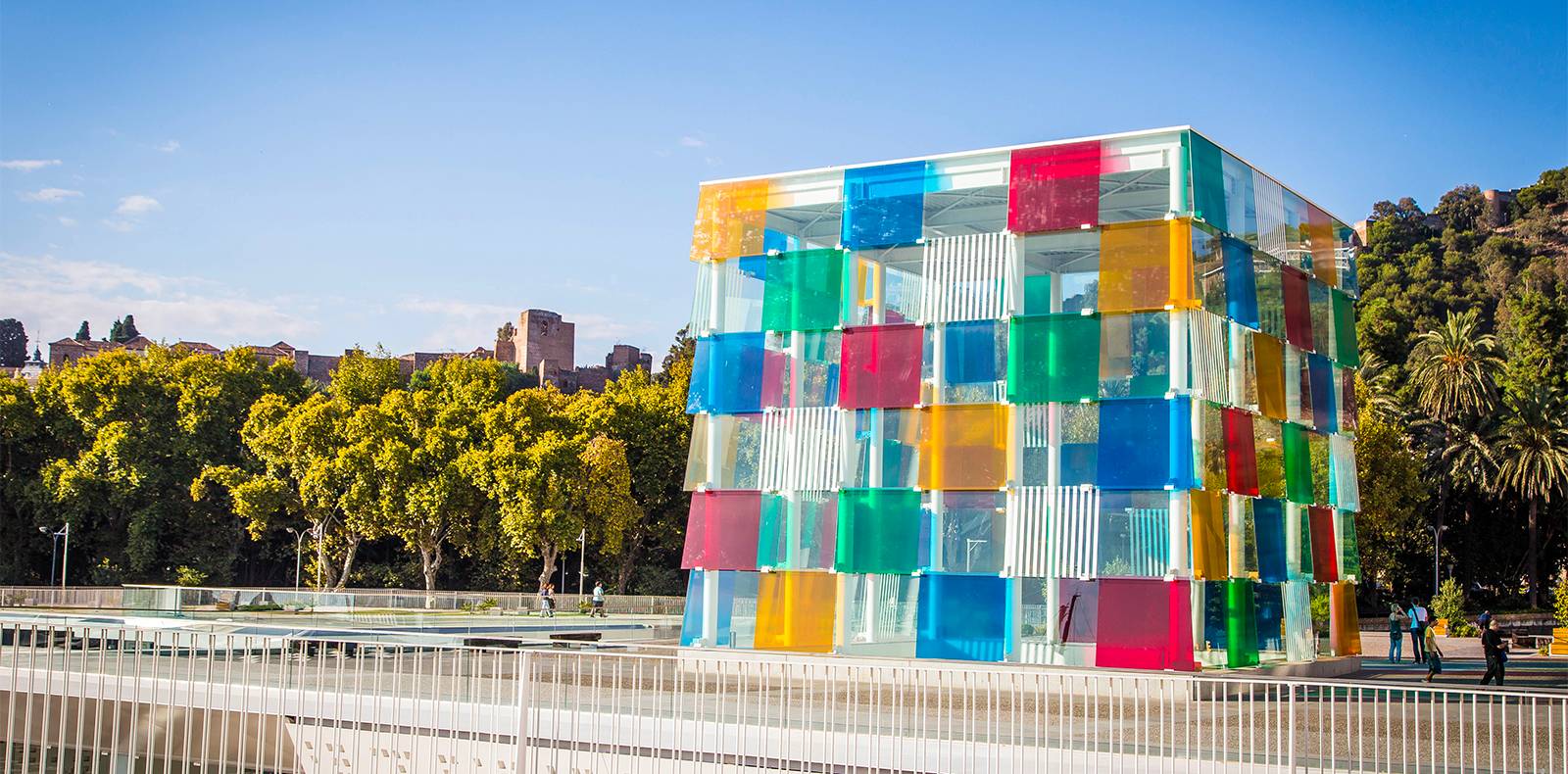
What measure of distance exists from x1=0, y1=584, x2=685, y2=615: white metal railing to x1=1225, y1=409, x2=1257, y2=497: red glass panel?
33.1 metres

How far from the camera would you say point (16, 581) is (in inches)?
2950

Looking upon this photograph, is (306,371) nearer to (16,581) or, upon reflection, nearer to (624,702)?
(16,581)

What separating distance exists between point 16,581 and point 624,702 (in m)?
69.1

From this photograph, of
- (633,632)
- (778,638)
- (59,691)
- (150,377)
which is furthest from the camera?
(150,377)

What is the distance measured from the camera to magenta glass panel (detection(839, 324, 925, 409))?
28984mm

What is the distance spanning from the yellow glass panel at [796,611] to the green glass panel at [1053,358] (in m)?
5.07

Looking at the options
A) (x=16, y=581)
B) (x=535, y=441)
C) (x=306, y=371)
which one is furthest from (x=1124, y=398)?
(x=306, y=371)

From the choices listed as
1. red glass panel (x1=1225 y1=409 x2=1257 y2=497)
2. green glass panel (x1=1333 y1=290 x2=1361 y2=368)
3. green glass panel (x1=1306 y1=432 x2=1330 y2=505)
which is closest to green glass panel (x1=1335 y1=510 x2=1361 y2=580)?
green glass panel (x1=1306 y1=432 x2=1330 y2=505)

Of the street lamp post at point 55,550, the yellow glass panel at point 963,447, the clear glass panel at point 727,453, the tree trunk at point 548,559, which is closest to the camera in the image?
the yellow glass panel at point 963,447

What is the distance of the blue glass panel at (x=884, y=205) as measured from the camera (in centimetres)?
2947

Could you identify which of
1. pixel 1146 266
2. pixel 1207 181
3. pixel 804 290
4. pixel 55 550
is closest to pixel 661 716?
pixel 1146 266

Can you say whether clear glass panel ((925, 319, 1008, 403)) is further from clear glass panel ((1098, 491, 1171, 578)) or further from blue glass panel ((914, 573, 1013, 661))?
blue glass panel ((914, 573, 1013, 661))

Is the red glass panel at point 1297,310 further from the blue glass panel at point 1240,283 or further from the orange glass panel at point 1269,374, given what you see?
the blue glass panel at point 1240,283

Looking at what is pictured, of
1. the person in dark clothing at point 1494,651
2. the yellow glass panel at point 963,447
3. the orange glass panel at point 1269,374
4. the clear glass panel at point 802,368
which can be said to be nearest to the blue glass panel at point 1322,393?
the orange glass panel at point 1269,374
